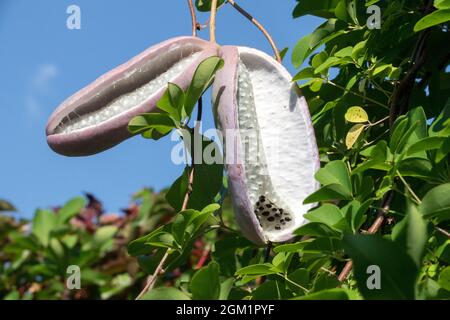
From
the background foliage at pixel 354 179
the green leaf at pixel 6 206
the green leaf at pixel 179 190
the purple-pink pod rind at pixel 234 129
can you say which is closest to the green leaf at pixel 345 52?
the background foliage at pixel 354 179

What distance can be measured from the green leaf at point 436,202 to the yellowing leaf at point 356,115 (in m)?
0.31

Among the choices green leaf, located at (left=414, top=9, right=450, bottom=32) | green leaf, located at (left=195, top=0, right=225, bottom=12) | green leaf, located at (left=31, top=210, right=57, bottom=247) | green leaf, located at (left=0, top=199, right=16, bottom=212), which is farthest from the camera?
green leaf, located at (left=0, top=199, right=16, bottom=212)

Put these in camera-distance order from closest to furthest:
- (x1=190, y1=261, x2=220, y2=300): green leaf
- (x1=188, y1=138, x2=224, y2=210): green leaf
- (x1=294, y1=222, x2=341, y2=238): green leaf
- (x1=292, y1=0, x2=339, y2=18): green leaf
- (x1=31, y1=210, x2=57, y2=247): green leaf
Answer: (x1=190, y1=261, x2=220, y2=300): green leaf, (x1=294, y1=222, x2=341, y2=238): green leaf, (x1=188, y1=138, x2=224, y2=210): green leaf, (x1=292, y1=0, x2=339, y2=18): green leaf, (x1=31, y1=210, x2=57, y2=247): green leaf

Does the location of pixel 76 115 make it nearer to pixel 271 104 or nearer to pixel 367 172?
pixel 271 104

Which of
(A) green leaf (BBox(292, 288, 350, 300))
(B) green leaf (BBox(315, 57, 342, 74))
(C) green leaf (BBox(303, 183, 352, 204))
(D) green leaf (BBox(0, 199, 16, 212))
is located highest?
(B) green leaf (BBox(315, 57, 342, 74))

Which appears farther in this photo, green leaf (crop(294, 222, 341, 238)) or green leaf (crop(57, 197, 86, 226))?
green leaf (crop(57, 197, 86, 226))

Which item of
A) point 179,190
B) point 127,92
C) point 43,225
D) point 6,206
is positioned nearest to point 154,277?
point 179,190

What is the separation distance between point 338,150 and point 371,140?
0.20 ft

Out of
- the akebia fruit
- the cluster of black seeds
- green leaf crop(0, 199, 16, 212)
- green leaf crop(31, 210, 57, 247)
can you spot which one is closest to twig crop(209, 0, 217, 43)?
the akebia fruit

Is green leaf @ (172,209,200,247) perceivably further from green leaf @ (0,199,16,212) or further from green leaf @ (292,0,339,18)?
green leaf @ (0,199,16,212)

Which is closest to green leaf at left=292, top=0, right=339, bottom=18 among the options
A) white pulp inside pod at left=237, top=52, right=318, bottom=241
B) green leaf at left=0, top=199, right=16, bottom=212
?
white pulp inside pod at left=237, top=52, right=318, bottom=241

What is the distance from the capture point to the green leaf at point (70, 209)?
2.14m

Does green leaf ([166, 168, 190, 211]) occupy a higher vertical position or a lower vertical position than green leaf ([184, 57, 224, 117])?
lower

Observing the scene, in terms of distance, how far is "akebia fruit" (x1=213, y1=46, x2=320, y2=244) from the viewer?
94cm
